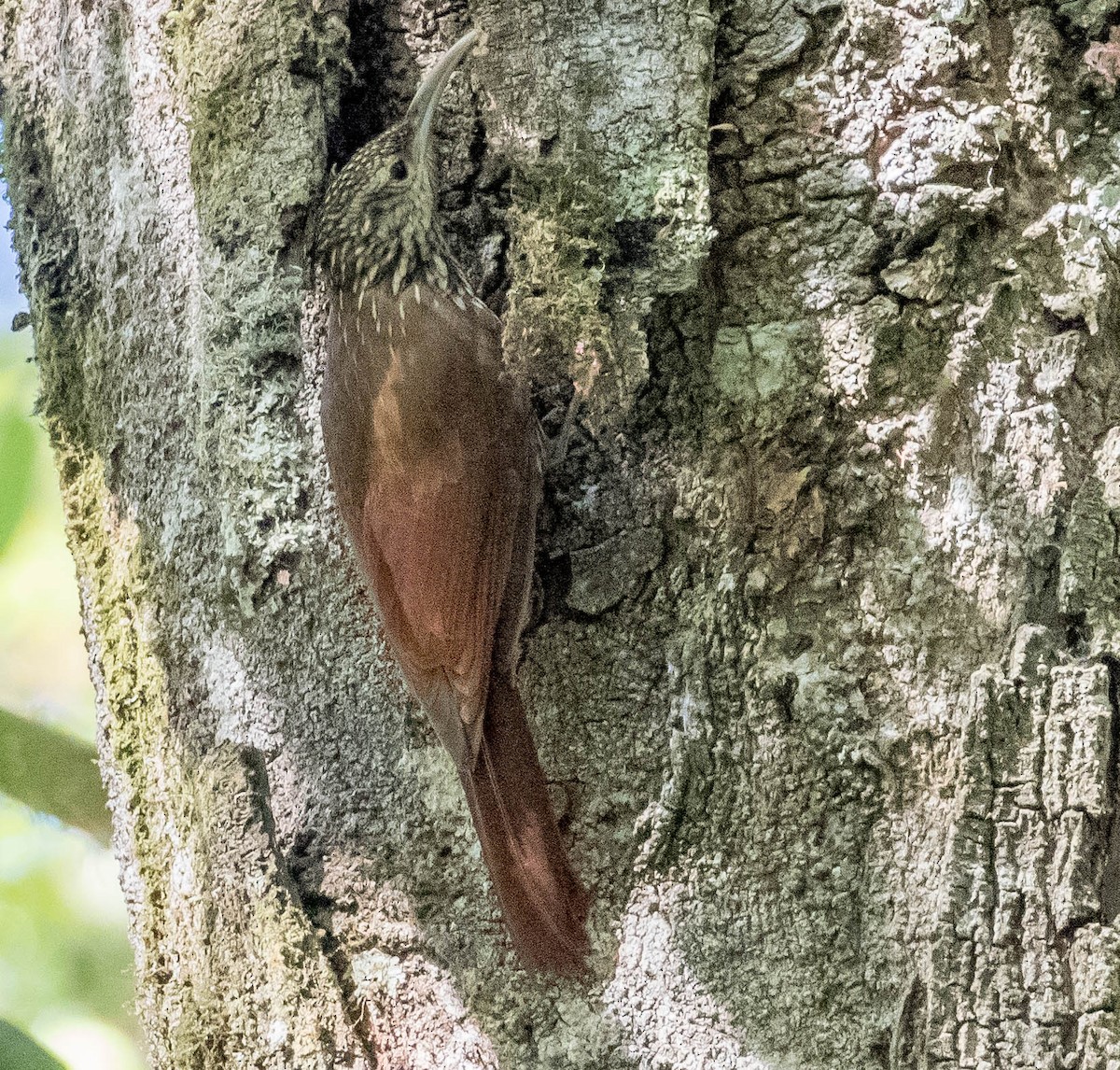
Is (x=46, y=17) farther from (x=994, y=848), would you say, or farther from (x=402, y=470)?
(x=994, y=848)

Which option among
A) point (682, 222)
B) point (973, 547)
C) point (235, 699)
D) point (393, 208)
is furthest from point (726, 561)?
point (393, 208)

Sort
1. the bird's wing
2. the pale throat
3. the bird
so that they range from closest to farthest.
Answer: the bird, the bird's wing, the pale throat

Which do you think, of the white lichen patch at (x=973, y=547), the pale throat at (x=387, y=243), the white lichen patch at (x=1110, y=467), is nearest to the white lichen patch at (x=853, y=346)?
the white lichen patch at (x=973, y=547)

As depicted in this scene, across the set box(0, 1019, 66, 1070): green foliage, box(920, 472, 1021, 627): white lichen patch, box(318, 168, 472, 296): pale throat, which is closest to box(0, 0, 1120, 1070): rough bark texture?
box(920, 472, 1021, 627): white lichen patch

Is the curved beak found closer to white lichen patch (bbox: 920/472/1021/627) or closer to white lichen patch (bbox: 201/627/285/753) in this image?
white lichen patch (bbox: 201/627/285/753)

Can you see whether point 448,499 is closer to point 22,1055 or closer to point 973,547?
point 973,547

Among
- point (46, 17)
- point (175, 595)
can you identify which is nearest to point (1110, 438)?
point (175, 595)

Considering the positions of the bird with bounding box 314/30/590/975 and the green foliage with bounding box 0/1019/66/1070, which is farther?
the green foliage with bounding box 0/1019/66/1070
